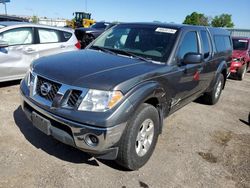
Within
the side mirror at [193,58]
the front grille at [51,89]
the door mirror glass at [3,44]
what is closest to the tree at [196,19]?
the door mirror glass at [3,44]

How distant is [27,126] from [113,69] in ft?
6.38

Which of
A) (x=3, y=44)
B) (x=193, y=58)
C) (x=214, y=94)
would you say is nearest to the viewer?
(x=193, y=58)

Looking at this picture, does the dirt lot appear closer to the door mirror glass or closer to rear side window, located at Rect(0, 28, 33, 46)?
the door mirror glass

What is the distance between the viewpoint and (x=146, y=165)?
356cm

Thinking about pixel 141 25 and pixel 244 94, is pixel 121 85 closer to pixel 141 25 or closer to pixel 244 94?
pixel 141 25

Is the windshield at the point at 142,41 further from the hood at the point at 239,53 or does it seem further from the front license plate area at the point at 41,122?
the hood at the point at 239,53

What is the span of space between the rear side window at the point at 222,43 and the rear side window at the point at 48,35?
13.2ft

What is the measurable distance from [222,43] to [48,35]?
4348mm

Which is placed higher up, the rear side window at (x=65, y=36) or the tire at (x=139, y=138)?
the rear side window at (x=65, y=36)

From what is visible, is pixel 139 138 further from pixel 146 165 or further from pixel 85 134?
pixel 85 134

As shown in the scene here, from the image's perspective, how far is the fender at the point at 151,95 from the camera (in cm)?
300

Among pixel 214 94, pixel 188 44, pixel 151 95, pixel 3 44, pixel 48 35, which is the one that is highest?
pixel 188 44

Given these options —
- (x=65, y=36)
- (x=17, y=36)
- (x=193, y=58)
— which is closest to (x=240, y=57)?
(x=65, y=36)

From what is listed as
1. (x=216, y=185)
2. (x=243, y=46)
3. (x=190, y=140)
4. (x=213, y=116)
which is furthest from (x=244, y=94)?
(x=216, y=185)
